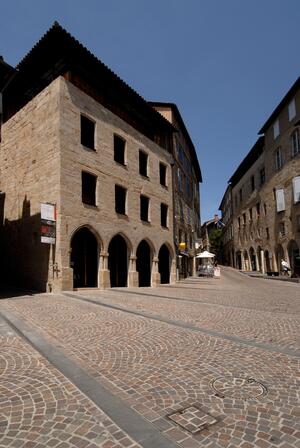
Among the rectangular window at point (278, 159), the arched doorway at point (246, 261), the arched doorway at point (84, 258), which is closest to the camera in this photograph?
the arched doorway at point (84, 258)

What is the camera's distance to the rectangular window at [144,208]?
20747 mm

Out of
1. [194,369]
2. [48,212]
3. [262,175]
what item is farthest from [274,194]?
[194,369]

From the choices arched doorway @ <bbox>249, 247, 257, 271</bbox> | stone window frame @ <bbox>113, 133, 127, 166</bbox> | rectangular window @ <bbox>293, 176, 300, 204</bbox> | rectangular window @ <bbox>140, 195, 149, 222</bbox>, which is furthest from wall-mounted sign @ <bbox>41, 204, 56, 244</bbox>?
arched doorway @ <bbox>249, 247, 257, 271</bbox>

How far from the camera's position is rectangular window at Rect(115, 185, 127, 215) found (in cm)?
1850

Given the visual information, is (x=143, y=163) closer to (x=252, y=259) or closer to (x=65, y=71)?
(x=65, y=71)

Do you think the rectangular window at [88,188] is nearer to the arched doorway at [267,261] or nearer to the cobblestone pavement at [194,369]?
the cobblestone pavement at [194,369]

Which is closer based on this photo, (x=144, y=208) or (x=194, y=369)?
(x=194, y=369)

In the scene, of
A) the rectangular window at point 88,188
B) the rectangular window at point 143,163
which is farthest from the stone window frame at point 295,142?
the rectangular window at point 88,188

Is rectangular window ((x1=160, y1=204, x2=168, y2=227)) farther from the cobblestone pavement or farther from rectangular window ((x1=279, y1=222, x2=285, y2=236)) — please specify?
the cobblestone pavement

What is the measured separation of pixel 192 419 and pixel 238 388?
2.94 feet

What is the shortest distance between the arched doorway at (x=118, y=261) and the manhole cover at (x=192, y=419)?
50.7 ft

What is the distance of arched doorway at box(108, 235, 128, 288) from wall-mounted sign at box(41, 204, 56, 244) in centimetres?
474

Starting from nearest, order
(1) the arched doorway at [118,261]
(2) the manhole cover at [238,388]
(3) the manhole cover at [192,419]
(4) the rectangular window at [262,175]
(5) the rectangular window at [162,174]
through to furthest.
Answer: (3) the manhole cover at [192,419]
(2) the manhole cover at [238,388]
(1) the arched doorway at [118,261]
(5) the rectangular window at [162,174]
(4) the rectangular window at [262,175]

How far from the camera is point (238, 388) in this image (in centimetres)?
335
